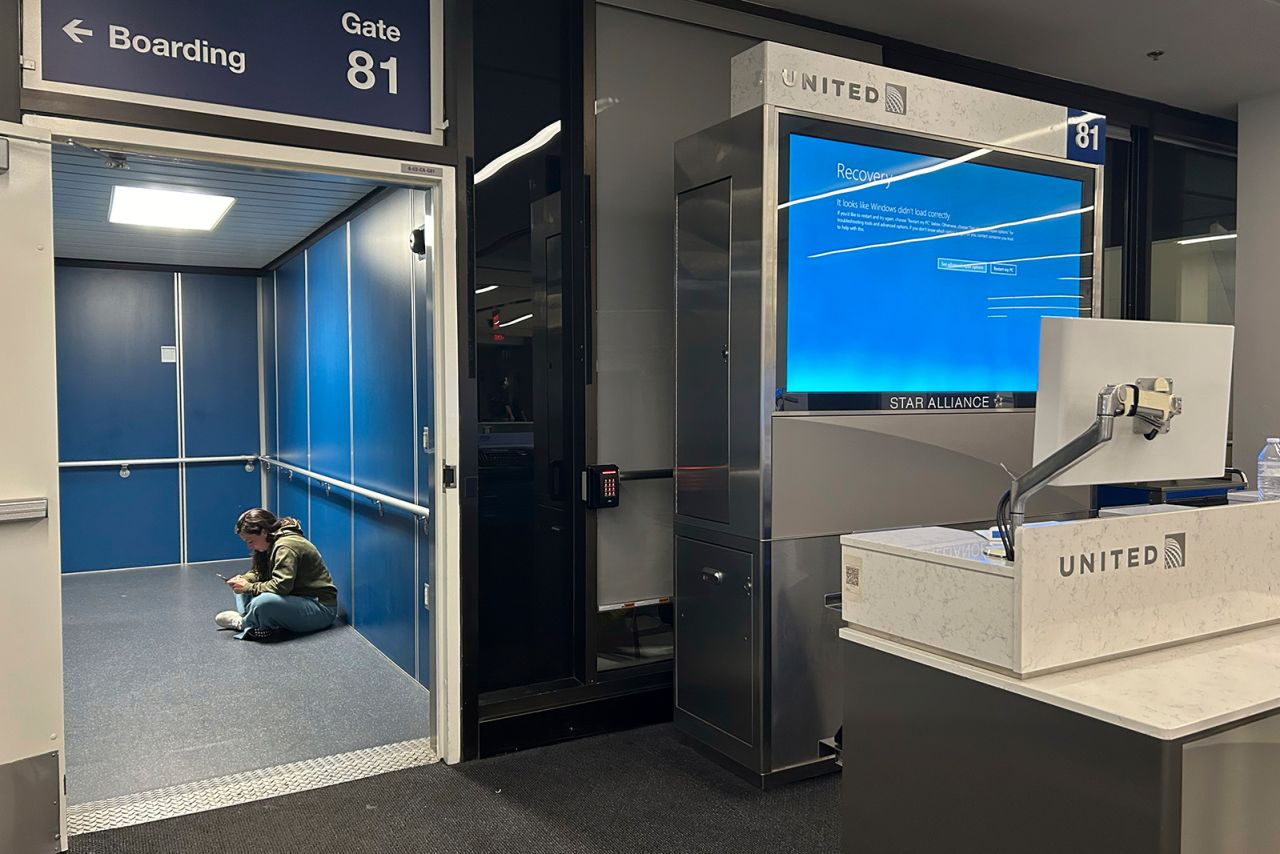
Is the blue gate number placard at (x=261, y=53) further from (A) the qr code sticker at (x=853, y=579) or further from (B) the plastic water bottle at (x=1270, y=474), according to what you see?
(B) the plastic water bottle at (x=1270, y=474)

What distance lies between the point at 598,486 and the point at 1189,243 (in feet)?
13.3

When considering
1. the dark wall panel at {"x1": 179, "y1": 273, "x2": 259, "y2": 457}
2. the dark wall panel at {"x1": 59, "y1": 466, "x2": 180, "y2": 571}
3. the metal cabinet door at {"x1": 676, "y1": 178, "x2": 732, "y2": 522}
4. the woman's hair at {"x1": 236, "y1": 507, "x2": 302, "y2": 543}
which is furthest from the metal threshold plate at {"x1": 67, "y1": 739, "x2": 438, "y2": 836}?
the dark wall panel at {"x1": 179, "y1": 273, "x2": 259, "y2": 457}

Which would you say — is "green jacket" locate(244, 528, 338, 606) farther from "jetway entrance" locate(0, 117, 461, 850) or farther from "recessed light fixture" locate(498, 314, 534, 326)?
"recessed light fixture" locate(498, 314, 534, 326)

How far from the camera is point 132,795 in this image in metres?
3.11

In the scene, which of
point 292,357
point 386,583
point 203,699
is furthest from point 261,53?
point 292,357

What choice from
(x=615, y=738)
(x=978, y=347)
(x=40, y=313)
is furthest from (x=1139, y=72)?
(x=40, y=313)

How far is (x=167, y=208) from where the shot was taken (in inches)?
213

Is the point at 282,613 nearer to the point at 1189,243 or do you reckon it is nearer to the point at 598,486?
the point at 598,486

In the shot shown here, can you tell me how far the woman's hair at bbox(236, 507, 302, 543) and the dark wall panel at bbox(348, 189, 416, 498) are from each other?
0.76 meters

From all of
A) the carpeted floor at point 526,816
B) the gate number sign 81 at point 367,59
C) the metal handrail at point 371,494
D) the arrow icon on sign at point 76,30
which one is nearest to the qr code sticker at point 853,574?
the carpeted floor at point 526,816

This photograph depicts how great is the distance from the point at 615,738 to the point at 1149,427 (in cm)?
236

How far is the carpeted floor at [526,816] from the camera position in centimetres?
275

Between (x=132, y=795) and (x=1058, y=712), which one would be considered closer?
(x=1058, y=712)

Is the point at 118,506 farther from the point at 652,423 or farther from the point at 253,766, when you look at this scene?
the point at 652,423
